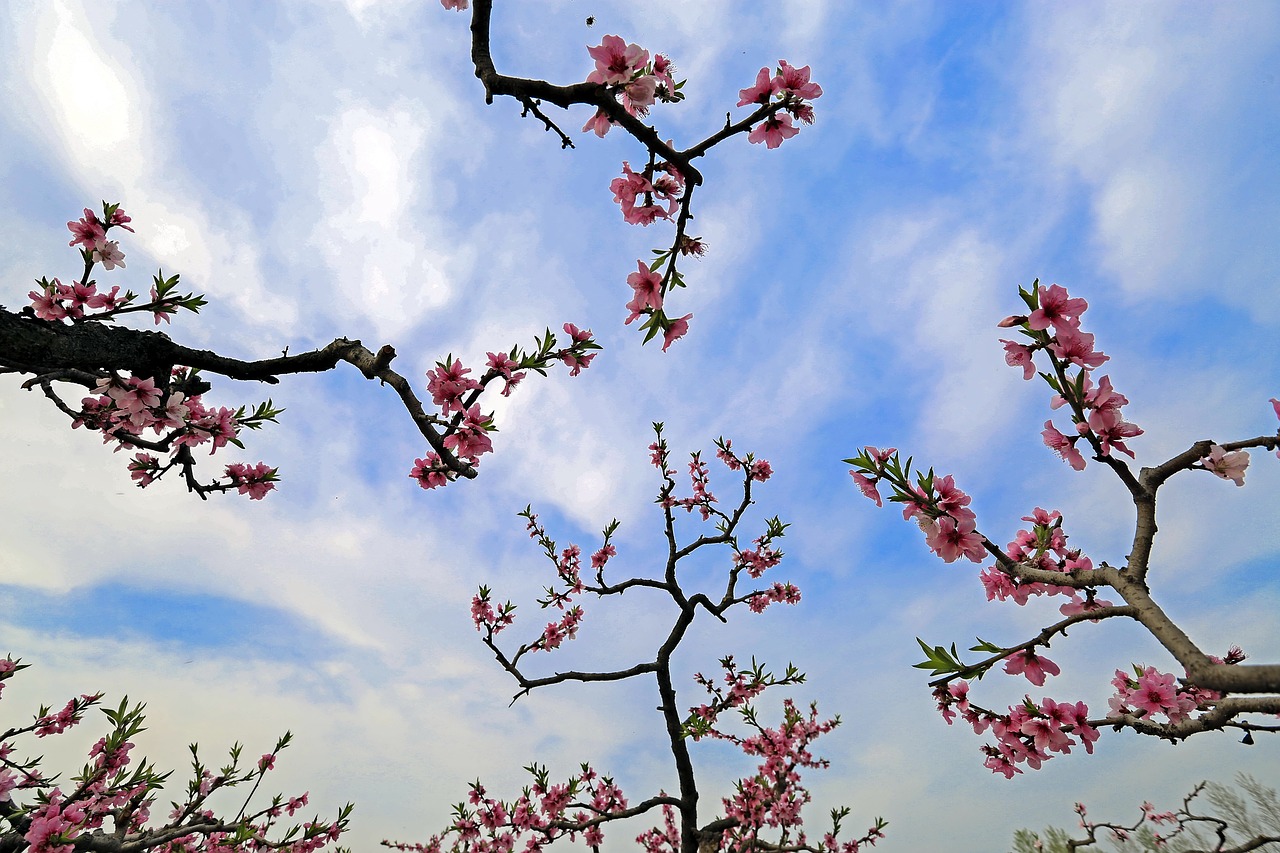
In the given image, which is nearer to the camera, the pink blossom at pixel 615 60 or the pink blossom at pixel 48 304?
the pink blossom at pixel 615 60

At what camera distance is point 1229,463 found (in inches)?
83.5

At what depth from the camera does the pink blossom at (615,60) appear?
304 centimetres

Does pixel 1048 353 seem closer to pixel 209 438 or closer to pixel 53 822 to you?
pixel 209 438

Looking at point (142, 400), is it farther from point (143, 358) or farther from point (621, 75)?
point (621, 75)

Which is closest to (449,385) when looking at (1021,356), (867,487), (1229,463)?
(867,487)

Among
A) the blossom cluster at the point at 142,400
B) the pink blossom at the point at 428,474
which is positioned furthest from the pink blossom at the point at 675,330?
the blossom cluster at the point at 142,400

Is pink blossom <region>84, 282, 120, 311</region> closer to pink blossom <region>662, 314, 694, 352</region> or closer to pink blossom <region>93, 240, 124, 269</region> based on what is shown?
pink blossom <region>93, 240, 124, 269</region>

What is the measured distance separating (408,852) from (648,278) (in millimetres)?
14639

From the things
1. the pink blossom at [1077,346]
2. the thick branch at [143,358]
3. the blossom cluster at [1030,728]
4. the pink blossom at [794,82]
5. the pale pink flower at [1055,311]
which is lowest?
the blossom cluster at [1030,728]

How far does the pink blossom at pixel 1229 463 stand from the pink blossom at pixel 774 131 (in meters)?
2.72

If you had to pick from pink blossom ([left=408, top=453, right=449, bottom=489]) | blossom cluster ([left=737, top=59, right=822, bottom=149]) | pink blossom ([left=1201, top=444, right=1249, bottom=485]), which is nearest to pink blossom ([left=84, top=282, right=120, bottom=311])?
pink blossom ([left=408, top=453, right=449, bottom=489])

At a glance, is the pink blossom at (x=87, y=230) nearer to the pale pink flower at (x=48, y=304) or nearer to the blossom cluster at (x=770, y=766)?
the pale pink flower at (x=48, y=304)

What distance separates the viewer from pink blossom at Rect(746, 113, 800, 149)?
3469 millimetres

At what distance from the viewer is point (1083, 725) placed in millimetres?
3150
